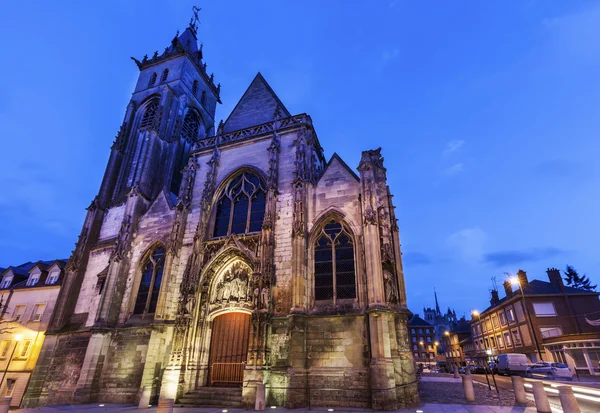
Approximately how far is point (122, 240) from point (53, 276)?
10.2m

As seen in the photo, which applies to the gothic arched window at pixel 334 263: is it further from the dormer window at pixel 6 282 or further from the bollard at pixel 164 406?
the dormer window at pixel 6 282

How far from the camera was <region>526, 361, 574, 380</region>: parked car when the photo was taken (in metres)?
20.5

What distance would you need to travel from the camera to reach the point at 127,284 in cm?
1612

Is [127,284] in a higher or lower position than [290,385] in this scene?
higher

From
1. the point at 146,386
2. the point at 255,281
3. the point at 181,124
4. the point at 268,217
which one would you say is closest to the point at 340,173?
the point at 268,217

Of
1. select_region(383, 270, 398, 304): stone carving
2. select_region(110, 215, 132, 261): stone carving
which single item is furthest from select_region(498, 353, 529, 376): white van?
select_region(110, 215, 132, 261): stone carving

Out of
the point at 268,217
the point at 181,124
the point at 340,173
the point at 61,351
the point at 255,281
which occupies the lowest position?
the point at 61,351

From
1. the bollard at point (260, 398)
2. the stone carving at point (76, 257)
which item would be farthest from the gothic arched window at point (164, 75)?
the bollard at point (260, 398)

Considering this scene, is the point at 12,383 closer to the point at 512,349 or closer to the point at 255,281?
the point at 255,281

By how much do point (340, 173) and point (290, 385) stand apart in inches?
336

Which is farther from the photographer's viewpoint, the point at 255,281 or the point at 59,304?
the point at 59,304

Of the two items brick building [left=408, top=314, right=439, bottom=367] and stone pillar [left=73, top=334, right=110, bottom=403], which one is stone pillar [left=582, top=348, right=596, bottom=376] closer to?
stone pillar [left=73, top=334, right=110, bottom=403]

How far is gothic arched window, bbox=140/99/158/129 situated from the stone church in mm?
6227

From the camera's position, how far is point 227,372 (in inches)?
516
